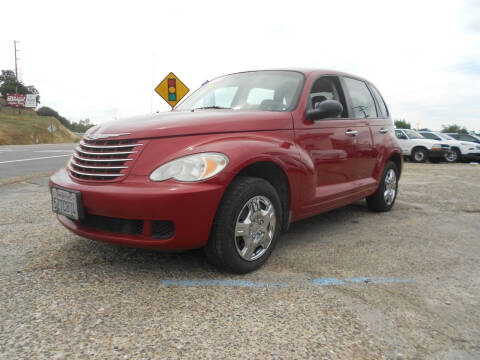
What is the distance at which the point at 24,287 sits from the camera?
2406 mm

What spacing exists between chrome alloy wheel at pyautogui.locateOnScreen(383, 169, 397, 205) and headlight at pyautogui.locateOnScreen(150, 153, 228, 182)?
10.2 ft

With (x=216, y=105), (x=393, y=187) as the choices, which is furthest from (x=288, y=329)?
(x=393, y=187)

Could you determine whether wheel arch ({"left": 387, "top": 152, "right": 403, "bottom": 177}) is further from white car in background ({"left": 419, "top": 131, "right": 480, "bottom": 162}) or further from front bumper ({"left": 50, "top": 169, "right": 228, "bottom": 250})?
white car in background ({"left": 419, "top": 131, "right": 480, "bottom": 162})

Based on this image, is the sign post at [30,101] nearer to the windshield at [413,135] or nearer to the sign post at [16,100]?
the sign post at [16,100]

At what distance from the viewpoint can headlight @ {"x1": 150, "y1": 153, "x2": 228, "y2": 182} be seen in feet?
7.75

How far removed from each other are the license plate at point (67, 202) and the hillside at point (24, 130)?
2160 inches

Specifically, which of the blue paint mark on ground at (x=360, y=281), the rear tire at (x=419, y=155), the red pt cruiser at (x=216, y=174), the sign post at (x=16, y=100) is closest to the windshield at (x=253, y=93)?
the red pt cruiser at (x=216, y=174)

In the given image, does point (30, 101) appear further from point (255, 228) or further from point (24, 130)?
point (255, 228)

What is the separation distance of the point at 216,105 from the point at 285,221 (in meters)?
1.30

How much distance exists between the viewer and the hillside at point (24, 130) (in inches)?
2096

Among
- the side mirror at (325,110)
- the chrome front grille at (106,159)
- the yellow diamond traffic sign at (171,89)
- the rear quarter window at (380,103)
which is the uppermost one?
the yellow diamond traffic sign at (171,89)

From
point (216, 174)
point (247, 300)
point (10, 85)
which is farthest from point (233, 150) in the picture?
point (10, 85)

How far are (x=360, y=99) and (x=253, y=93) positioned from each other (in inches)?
60.8

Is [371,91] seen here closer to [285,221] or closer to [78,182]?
[285,221]
